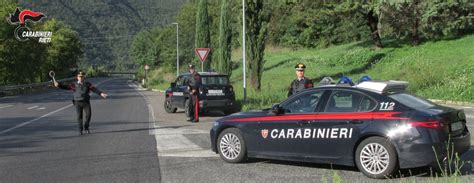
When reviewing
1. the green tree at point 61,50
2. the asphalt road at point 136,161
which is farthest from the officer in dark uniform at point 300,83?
the green tree at point 61,50

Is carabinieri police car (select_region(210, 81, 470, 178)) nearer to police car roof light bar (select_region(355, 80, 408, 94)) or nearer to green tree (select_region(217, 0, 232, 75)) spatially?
police car roof light bar (select_region(355, 80, 408, 94))

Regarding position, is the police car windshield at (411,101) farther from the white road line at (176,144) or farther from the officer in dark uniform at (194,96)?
the officer in dark uniform at (194,96)

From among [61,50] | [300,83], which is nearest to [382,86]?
[300,83]

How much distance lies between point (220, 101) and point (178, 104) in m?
2.12

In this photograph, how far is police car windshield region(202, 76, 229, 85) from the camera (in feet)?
59.7

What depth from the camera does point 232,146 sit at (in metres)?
8.79

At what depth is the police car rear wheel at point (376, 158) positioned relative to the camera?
279 inches

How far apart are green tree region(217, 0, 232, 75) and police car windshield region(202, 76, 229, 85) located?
65.6 ft

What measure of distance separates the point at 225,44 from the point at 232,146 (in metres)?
32.5

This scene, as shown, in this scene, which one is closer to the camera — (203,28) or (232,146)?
(232,146)

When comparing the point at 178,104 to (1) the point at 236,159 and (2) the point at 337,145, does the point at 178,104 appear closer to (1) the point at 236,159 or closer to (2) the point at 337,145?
(1) the point at 236,159

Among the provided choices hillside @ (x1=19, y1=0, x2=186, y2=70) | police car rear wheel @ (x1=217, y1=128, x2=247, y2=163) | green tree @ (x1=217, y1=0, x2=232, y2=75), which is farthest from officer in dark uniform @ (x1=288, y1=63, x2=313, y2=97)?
hillside @ (x1=19, y1=0, x2=186, y2=70)

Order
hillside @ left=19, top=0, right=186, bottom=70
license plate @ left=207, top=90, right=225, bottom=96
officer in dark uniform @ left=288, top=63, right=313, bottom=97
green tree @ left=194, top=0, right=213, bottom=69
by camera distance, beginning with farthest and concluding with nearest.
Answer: hillside @ left=19, top=0, right=186, bottom=70 → green tree @ left=194, top=0, right=213, bottom=69 → license plate @ left=207, top=90, right=225, bottom=96 → officer in dark uniform @ left=288, top=63, right=313, bottom=97

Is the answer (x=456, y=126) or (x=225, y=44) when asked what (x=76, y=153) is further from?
(x=225, y=44)
